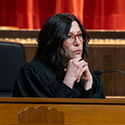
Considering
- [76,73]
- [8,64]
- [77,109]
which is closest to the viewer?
[77,109]

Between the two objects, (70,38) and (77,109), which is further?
(70,38)

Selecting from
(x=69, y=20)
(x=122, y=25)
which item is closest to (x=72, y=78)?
(x=69, y=20)

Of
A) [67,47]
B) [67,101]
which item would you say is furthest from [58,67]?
[67,101]

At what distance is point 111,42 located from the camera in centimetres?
191

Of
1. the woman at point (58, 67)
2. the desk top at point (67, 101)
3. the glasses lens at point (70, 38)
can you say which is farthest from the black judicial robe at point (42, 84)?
the desk top at point (67, 101)

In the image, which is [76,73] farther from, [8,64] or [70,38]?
[8,64]

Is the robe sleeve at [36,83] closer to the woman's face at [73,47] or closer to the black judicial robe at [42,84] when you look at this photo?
the black judicial robe at [42,84]

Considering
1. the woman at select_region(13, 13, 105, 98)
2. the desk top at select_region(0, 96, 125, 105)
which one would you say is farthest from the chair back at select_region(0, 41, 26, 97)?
the desk top at select_region(0, 96, 125, 105)

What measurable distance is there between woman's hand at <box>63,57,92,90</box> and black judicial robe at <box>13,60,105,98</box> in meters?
0.03

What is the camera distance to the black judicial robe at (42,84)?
4.30 ft

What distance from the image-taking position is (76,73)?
1297mm

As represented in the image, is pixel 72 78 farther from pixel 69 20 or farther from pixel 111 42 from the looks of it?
pixel 111 42

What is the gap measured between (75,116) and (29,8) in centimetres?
149

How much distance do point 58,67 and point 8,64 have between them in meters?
0.31
